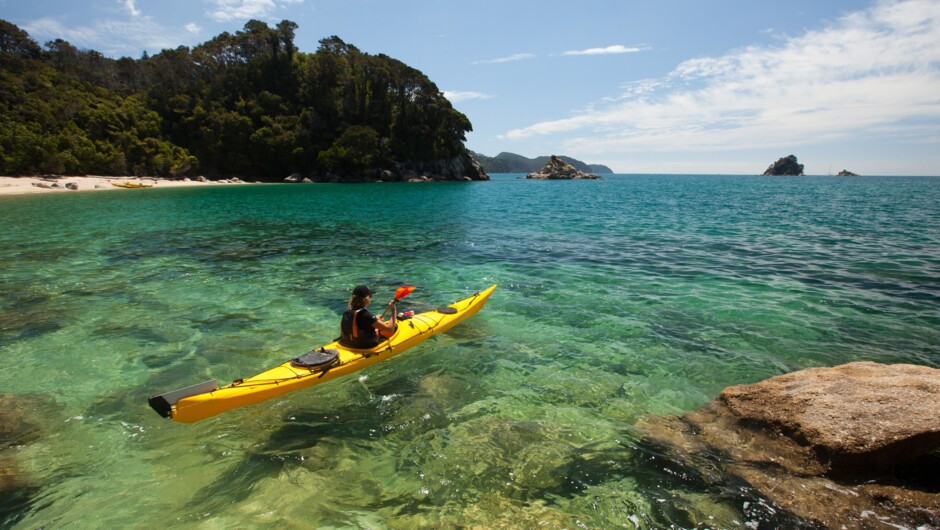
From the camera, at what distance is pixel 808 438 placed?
193 inches

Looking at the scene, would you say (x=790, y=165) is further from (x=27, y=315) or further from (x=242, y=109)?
(x=27, y=315)

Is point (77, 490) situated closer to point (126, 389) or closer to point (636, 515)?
point (126, 389)

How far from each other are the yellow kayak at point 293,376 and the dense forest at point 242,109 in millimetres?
70563

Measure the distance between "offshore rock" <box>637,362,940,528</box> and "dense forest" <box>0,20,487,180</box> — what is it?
75978 mm

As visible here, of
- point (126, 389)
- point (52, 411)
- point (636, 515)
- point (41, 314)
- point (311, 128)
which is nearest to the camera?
point (636, 515)

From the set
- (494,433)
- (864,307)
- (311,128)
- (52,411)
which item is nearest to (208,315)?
(52,411)

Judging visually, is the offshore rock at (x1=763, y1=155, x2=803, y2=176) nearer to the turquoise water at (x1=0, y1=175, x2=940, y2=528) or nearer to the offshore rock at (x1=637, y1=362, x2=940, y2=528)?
the turquoise water at (x1=0, y1=175, x2=940, y2=528)

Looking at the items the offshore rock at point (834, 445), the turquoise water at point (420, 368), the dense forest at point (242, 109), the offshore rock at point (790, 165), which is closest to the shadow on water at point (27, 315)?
the turquoise water at point (420, 368)

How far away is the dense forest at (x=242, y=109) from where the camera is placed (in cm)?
6292

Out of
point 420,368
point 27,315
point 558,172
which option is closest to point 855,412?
point 420,368

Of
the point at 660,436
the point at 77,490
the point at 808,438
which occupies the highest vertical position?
the point at 808,438

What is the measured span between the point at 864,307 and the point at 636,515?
1021cm

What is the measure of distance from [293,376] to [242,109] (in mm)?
92885

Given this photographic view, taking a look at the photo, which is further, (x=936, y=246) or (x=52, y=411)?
(x=936, y=246)
